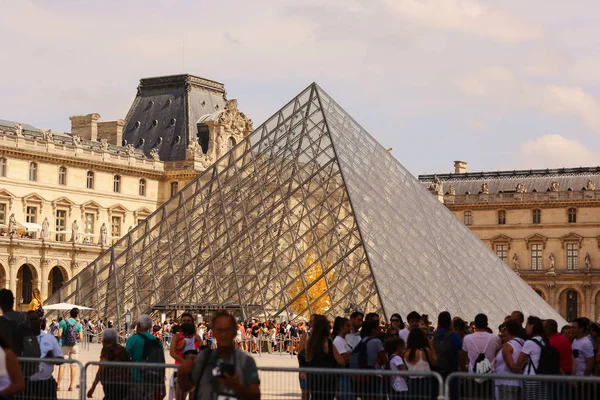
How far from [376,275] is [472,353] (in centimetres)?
1635

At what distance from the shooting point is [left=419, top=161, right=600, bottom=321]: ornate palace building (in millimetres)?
73562

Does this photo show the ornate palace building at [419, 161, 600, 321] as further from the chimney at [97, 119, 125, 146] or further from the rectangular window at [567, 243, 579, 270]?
Answer: the chimney at [97, 119, 125, 146]

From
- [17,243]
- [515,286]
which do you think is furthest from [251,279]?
[17,243]

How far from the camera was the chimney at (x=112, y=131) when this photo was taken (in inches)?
2677

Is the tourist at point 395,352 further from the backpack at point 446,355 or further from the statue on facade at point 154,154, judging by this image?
the statue on facade at point 154,154

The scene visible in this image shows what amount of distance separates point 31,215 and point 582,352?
50667 mm

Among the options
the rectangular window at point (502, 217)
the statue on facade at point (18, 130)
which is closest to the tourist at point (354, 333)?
the statue on facade at point (18, 130)

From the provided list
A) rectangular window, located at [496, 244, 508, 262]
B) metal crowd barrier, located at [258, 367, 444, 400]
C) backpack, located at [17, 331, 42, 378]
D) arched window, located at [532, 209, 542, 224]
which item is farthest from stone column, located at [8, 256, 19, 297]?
metal crowd barrier, located at [258, 367, 444, 400]

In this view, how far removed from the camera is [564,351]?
37.2ft

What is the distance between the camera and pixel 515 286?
112 feet

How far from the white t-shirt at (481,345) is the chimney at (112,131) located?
57344 mm

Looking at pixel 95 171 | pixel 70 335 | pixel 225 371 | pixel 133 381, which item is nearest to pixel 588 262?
pixel 95 171

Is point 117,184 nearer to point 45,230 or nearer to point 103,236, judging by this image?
point 103,236

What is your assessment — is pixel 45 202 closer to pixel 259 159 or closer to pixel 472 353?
pixel 259 159
